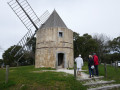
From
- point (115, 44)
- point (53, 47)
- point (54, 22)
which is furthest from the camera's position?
point (115, 44)

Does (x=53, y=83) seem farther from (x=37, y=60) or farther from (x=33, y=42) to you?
(x=33, y=42)

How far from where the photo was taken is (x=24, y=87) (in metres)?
5.67

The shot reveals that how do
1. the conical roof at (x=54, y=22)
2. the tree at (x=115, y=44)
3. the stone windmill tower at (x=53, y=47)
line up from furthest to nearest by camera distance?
1. the tree at (x=115, y=44)
2. the conical roof at (x=54, y=22)
3. the stone windmill tower at (x=53, y=47)

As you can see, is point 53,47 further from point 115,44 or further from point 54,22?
A: point 115,44

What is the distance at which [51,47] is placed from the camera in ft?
47.9

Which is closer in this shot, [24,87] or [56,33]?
[24,87]

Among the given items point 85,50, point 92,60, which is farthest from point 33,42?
point 92,60

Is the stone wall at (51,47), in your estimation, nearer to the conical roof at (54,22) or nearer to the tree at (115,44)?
the conical roof at (54,22)

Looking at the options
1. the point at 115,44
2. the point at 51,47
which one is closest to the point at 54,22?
the point at 51,47

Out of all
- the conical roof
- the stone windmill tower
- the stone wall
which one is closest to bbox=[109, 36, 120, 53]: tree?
the conical roof

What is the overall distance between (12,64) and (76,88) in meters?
28.3

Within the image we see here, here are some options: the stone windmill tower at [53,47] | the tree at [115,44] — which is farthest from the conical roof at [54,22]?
the tree at [115,44]

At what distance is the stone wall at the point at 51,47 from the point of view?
47.2ft

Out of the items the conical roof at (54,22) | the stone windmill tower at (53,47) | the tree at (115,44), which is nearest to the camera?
the stone windmill tower at (53,47)
